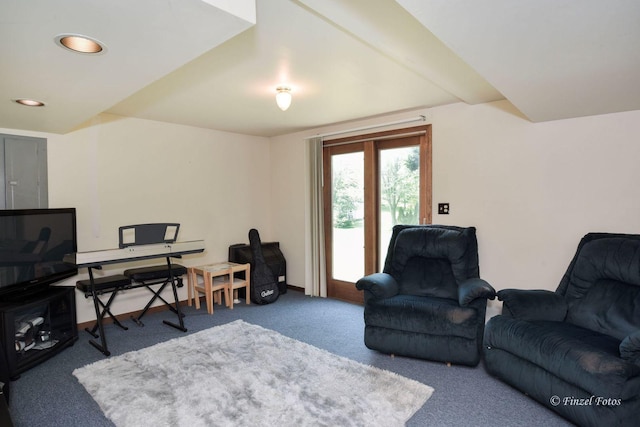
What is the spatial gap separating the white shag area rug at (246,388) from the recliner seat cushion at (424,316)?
402mm

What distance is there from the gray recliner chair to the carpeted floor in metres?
0.16

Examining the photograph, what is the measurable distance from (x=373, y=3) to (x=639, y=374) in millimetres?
2360

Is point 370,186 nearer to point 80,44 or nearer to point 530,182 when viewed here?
point 530,182

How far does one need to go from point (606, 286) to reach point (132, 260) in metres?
3.81

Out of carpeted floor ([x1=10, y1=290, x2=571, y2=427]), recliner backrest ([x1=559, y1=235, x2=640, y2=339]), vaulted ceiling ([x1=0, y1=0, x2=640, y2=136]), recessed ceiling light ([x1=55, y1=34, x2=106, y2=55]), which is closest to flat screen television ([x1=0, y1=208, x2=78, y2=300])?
carpeted floor ([x1=10, y1=290, x2=571, y2=427])

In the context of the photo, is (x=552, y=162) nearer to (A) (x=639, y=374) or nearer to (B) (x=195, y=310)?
(A) (x=639, y=374)

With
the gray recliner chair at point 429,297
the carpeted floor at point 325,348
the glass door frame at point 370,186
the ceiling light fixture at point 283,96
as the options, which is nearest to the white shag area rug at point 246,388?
the carpeted floor at point 325,348

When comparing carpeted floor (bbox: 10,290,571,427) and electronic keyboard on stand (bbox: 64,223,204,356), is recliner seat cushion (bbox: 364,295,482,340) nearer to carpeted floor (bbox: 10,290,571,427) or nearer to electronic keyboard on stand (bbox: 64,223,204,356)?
carpeted floor (bbox: 10,290,571,427)

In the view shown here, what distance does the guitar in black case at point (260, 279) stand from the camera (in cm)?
450

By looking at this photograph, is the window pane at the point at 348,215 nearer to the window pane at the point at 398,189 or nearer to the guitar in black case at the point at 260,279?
the window pane at the point at 398,189

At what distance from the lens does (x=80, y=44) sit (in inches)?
61.4

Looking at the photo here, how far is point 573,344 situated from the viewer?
6.87 feet

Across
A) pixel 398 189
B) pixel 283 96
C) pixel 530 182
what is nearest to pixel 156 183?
pixel 283 96

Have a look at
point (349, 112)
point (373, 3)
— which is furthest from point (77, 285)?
point (373, 3)
